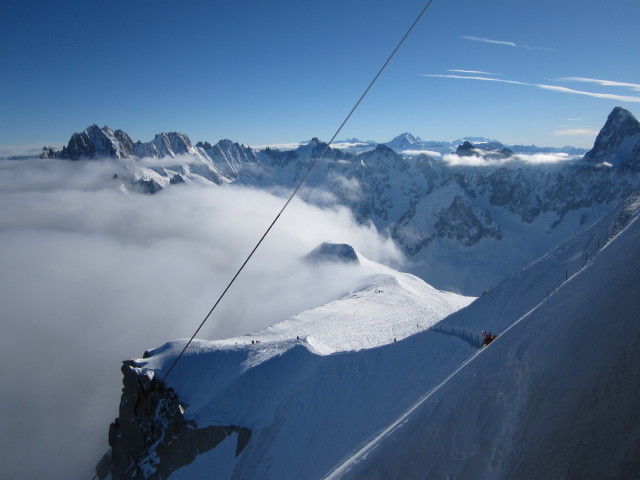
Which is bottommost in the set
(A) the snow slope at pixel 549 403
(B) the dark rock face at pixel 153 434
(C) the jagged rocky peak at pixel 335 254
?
(B) the dark rock face at pixel 153 434

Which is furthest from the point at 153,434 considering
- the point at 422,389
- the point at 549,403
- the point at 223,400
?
the point at 549,403

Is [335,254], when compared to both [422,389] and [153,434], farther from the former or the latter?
[422,389]

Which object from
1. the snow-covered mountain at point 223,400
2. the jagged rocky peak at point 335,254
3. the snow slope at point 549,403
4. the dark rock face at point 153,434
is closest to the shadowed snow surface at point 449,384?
the snow slope at point 549,403

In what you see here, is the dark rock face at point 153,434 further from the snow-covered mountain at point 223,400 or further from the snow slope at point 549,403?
Result: the snow slope at point 549,403

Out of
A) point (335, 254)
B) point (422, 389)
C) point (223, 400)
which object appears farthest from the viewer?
point (335, 254)

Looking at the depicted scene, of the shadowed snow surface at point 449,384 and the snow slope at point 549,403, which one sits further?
the shadowed snow surface at point 449,384

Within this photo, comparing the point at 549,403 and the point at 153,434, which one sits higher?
the point at 549,403

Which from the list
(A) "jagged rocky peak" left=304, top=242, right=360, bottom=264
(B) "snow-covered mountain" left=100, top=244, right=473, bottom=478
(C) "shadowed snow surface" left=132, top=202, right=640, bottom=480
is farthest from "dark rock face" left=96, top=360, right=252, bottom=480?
(A) "jagged rocky peak" left=304, top=242, right=360, bottom=264

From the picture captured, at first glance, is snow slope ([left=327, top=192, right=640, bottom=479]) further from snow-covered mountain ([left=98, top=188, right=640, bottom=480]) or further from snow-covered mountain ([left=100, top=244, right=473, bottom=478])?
snow-covered mountain ([left=100, top=244, right=473, bottom=478])
